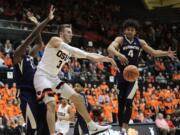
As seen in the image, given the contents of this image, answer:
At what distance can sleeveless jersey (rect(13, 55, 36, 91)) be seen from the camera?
7.00 meters

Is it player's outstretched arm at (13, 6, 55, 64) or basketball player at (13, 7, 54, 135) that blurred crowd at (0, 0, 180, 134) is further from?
player's outstretched arm at (13, 6, 55, 64)

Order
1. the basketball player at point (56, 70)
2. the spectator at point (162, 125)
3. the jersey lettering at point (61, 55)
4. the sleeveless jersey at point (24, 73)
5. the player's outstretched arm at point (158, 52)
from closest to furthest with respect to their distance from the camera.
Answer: the sleeveless jersey at point (24, 73) < the basketball player at point (56, 70) < the jersey lettering at point (61, 55) < the player's outstretched arm at point (158, 52) < the spectator at point (162, 125)

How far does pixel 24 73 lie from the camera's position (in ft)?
23.1

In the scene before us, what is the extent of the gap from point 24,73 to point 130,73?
6.82ft

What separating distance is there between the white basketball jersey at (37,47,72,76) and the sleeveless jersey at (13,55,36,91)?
2.04 ft

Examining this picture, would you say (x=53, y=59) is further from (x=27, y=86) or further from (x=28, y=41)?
(x=28, y=41)

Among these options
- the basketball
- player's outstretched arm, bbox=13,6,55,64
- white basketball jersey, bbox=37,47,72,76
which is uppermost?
player's outstretched arm, bbox=13,6,55,64

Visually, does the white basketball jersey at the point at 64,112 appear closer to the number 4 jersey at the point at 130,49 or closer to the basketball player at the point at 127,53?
the basketball player at the point at 127,53

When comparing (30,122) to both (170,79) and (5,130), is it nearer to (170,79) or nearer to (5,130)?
(5,130)

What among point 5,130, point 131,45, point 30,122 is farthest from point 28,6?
point 30,122

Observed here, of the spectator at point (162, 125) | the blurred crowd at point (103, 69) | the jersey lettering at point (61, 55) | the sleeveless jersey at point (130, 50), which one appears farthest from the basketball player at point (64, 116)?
the spectator at point (162, 125)

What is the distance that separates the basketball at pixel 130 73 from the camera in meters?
8.18

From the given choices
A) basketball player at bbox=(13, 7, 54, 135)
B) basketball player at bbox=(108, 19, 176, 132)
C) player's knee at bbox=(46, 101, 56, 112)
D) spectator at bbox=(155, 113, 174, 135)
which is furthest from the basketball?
spectator at bbox=(155, 113, 174, 135)

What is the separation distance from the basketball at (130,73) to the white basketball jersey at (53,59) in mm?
1110
